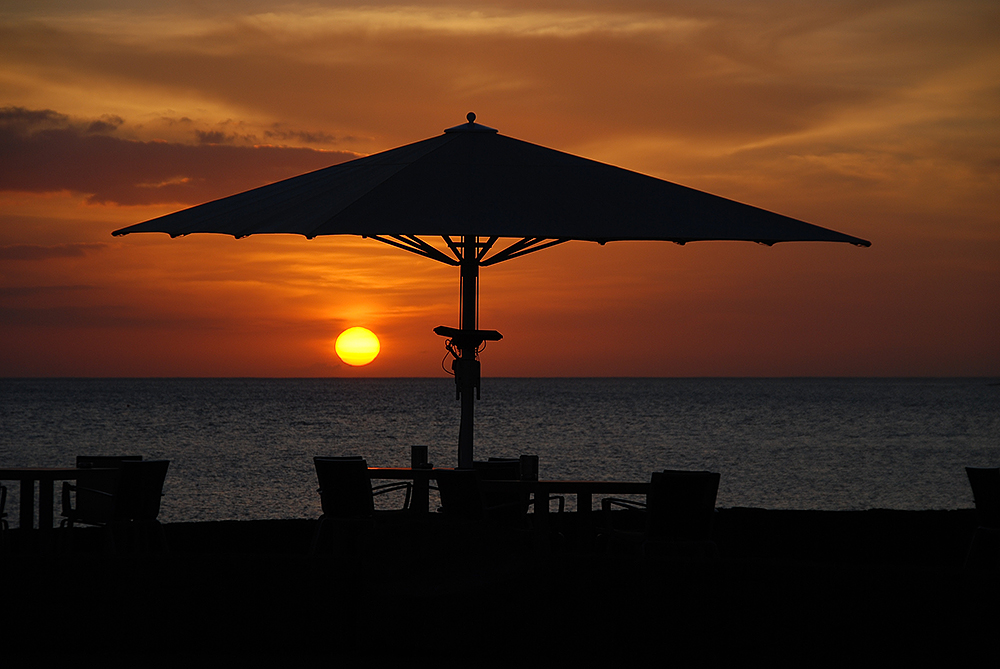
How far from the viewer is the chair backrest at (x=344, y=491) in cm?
682

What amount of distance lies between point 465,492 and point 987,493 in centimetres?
355

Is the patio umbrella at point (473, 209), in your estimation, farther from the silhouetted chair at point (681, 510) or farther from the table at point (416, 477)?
the silhouetted chair at point (681, 510)

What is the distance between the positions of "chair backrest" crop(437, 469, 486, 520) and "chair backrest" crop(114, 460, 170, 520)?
2.08 meters

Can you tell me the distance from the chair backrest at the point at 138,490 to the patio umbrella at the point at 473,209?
Answer: 7.05ft

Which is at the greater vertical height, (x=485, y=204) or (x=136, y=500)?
(x=485, y=204)

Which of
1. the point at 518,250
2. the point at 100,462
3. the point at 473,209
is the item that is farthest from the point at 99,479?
the point at 473,209

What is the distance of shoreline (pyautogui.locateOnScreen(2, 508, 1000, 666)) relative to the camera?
4.06m

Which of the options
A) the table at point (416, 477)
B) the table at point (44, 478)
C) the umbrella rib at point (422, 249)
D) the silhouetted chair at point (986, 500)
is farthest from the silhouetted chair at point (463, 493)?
the silhouetted chair at point (986, 500)

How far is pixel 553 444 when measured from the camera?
154ft

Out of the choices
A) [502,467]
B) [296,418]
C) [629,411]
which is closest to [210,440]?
[296,418]

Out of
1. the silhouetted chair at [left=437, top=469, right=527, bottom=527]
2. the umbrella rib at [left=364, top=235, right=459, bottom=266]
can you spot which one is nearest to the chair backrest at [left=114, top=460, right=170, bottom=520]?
the silhouetted chair at [left=437, top=469, right=527, bottom=527]

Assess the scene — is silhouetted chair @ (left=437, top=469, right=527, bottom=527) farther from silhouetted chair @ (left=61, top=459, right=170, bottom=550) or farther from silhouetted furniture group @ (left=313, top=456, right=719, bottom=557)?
silhouetted chair @ (left=61, top=459, right=170, bottom=550)

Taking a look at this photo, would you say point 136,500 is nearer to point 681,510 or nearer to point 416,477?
point 416,477

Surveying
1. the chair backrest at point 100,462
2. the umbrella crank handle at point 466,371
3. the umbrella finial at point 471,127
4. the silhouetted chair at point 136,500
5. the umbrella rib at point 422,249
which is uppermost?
the umbrella finial at point 471,127
